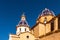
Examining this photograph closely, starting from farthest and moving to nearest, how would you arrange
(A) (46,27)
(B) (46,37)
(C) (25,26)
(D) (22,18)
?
1. (D) (22,18)
2. (C) (25,26)
3. (A) (46,27)
4. (B) (46,37)

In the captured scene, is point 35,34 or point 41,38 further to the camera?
point 35,34

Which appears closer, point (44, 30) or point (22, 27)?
point (44, 30)

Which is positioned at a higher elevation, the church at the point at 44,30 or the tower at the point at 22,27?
the tower at the point at 22,27

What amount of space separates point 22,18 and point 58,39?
875 inches

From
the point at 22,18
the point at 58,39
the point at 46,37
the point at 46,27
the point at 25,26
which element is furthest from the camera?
the point at 22,18

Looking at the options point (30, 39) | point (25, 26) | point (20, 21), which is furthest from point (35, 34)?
point (20, 21)

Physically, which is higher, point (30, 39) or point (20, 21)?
point (20, 21)

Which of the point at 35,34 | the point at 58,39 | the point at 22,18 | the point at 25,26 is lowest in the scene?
the point at 58,39

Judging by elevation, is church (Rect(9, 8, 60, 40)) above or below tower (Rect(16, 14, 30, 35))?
below

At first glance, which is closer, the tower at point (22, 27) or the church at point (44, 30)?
the church at point (44, 30)

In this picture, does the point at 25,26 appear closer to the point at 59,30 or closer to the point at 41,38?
the point at 41,38

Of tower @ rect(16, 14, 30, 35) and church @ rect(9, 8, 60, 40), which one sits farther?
tower @ rect(16, 14, 30, 35)

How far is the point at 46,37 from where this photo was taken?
1104 inches

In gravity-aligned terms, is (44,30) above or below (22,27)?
below
